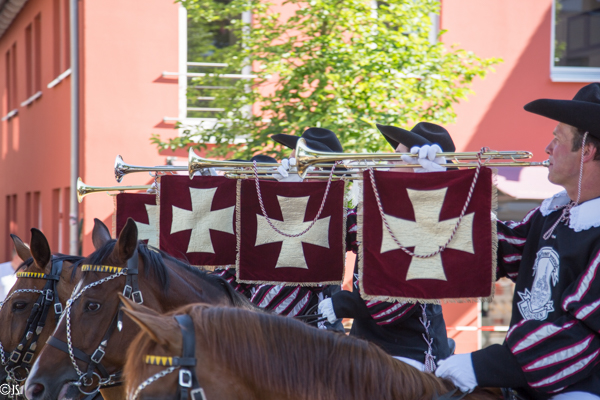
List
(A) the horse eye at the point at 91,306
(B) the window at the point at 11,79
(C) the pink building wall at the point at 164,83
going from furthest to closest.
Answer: (B) the window at the point at 11,79, (C) the pink building wall at the point at 164,83, (A) the horse eye at the point at 91,306

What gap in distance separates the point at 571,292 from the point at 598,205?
346 millimetres

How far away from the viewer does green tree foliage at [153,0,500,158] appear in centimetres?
604

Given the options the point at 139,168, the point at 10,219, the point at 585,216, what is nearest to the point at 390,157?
the point at 585,216

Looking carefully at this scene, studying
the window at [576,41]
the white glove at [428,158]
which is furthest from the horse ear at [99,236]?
the window at [576,41]

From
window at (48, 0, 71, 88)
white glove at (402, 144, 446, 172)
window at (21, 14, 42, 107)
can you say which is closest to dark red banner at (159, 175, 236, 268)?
white glove at (402, 144, 446, 172)

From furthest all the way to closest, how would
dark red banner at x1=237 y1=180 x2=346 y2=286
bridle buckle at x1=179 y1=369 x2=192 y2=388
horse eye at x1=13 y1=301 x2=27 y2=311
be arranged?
horse eye at x1=13 y1=301 x2=27 y2=311, dark red banner at x1=237 y1=180 x2=346 y2=286, bridle buckle at x1=179 y1=369 x2=192 y2=388

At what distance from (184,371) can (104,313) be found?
1.45 m

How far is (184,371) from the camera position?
1.75 m

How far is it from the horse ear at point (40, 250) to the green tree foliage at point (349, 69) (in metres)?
2.71

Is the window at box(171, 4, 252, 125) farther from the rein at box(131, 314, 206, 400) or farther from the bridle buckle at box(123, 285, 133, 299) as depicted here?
the rein at box(131, 314, 206, 400)

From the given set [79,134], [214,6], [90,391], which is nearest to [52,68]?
[79,134]

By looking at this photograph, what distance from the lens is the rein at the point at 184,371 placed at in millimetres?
1742

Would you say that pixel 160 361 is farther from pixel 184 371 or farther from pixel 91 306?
pixel 91 306

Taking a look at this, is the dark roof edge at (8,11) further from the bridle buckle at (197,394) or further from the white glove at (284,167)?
the bridle buckle at (197,394)
